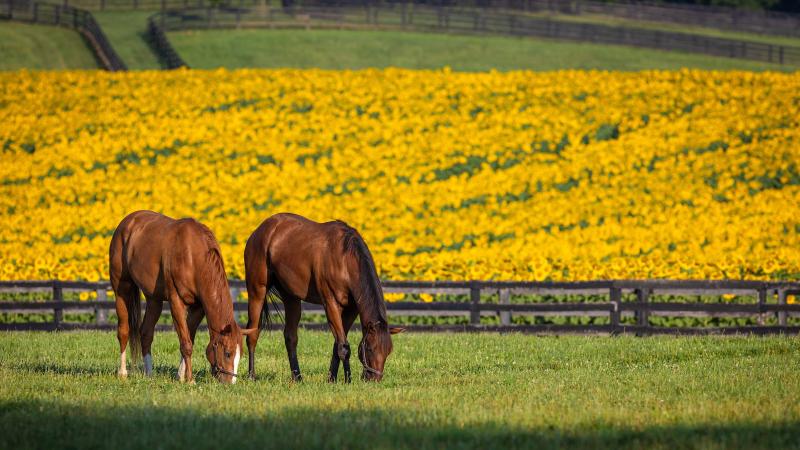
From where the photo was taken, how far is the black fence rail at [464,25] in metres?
67.4

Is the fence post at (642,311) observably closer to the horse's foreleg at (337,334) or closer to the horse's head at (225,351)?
the horse's foreleg at (337,334)

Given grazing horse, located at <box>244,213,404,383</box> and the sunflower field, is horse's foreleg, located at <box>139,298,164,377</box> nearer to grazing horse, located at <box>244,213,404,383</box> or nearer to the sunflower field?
grazing horse, located at <box>244,213,404,383</box>

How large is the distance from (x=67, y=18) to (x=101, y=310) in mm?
46930

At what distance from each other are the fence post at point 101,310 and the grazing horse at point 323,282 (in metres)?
9.14

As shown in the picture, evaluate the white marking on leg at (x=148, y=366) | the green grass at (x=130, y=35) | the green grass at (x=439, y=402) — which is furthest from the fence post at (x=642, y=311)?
the green grass at (x=130, y=35)

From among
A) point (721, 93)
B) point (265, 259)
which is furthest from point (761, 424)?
point (721, 93)

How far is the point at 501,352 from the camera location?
21.0 meters

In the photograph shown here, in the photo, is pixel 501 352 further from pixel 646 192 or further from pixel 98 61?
pixel 98 61

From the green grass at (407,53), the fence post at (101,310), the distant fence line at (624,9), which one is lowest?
the fence post at (101,310)

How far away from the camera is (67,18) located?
6938 cm

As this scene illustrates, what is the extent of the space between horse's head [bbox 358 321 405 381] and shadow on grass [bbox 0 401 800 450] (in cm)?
304

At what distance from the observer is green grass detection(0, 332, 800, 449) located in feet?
38.0

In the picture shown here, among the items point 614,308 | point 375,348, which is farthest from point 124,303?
point 614,308

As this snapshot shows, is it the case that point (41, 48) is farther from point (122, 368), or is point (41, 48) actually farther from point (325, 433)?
point (325, 433)
